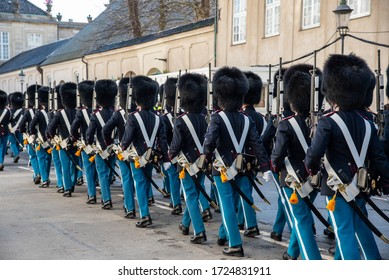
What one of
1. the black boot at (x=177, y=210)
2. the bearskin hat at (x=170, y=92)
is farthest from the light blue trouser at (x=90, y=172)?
the bearskin hat at (x=170, y=92)

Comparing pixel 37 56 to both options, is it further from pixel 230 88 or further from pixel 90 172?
pixel 230 88

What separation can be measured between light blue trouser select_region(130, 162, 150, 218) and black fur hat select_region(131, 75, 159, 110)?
88 cm

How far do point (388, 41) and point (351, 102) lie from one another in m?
10.2

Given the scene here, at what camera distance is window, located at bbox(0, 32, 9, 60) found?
6084cm

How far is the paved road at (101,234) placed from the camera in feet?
22.4

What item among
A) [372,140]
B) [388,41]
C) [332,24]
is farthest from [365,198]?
[332,24]

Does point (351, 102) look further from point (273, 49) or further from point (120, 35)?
point (120, 35)

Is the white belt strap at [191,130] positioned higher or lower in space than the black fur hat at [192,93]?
lower

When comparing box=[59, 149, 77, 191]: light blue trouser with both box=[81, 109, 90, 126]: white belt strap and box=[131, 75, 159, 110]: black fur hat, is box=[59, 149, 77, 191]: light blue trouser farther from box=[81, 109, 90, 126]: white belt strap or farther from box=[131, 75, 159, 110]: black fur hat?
box=[131, 75, 159, 110]: black fur hat

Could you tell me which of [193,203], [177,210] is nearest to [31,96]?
[177,210]

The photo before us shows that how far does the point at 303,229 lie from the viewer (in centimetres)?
584

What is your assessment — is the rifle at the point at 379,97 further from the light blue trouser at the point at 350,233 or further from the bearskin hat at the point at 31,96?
the bearskin hat at the point at 31,96

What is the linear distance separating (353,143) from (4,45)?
5982 cm

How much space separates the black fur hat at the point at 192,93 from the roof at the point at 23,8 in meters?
57.0
